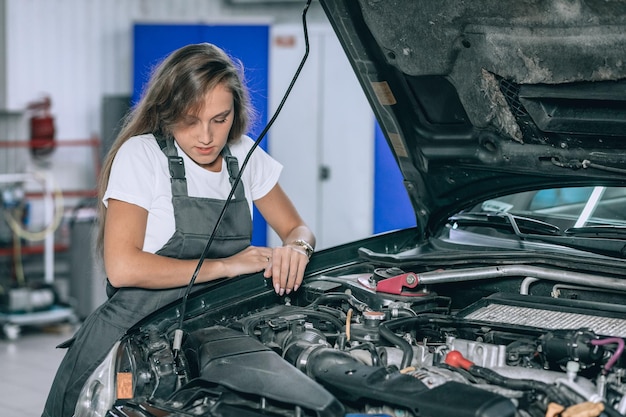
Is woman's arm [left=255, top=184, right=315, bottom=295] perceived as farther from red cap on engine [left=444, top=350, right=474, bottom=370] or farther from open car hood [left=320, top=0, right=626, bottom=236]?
red cap on engine [left=444, top=350, right=474, bottom=370]

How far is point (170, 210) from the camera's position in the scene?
8.71 feet

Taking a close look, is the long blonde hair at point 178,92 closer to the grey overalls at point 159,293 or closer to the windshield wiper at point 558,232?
the grey overalls at point 159,293

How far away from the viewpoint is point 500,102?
2408mm

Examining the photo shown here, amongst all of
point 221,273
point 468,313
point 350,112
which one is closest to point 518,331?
point 468,313

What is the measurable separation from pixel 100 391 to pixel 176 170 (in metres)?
0.71

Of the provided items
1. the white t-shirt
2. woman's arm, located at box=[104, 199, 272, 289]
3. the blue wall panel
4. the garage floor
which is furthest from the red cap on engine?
the blue wall panel

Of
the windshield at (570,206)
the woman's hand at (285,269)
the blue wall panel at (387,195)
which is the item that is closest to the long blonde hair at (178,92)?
the woman's hand at (285,269)

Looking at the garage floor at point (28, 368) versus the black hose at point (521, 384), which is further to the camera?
the garage floor at point (28, 368)

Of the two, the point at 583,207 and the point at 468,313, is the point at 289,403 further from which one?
the point at 583,207

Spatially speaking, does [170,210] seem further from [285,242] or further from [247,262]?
[285,242]

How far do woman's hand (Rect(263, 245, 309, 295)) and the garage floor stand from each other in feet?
7.98

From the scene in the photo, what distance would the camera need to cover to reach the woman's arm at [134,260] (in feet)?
8.33

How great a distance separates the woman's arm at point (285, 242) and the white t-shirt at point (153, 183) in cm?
26

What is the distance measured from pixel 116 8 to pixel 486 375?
6402 mm
